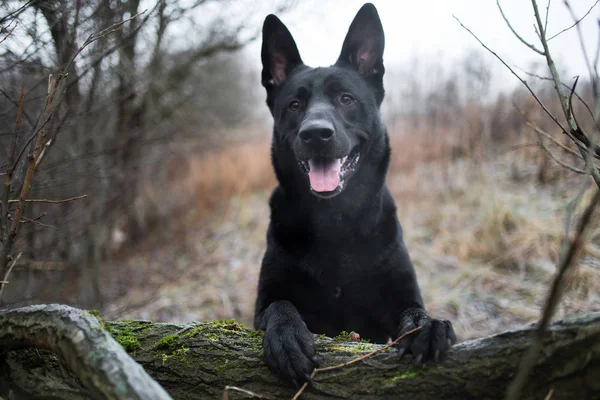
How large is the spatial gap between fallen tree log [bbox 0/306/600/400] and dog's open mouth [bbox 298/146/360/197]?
0.88m

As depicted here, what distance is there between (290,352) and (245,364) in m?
0.20

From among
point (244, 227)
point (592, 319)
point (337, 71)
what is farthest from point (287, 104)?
point (244, 227)

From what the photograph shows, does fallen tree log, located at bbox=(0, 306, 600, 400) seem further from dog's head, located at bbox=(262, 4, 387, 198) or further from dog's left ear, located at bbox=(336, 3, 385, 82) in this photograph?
dog's left ear, located at bbox=(336, 3, 385, 82)

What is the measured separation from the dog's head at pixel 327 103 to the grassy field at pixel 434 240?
6.71 feet

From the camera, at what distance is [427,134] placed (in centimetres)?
947

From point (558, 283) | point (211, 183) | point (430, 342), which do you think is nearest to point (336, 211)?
point (430, 342)

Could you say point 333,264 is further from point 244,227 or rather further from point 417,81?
point 417,81

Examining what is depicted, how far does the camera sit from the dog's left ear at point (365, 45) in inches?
115

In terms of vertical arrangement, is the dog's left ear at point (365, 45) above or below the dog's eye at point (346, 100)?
above

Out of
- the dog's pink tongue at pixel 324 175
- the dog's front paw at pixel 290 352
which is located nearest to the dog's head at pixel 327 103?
the dog's pink tongue at pixel 324 175

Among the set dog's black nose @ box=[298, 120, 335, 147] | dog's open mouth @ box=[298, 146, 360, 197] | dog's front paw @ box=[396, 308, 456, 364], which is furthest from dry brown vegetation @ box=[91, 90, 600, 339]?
dog's front paw @ box=[396, 308, 456, 364]

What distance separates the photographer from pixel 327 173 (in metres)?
2.62

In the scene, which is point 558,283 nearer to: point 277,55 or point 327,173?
point 327,173

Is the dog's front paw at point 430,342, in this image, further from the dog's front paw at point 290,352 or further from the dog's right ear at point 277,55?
the dog's right ear at point 277,55
